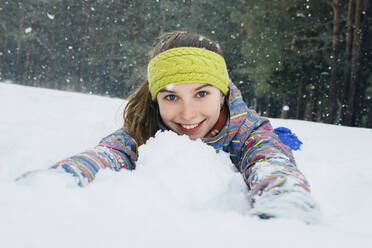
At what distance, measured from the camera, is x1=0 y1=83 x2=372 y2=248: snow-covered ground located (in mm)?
626

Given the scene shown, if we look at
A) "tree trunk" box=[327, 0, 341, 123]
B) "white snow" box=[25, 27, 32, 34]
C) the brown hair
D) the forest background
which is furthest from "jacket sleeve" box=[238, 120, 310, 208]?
"white snow" box=[25, 27, 32, 34]

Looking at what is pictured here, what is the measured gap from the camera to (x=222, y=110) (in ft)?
6.22

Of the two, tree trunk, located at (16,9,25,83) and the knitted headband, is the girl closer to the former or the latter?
the knitted headband

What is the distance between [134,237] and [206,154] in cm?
81

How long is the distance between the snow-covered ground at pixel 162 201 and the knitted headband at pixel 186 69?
1.29ft

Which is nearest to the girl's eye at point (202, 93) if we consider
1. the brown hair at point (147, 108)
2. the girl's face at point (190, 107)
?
the girl's face at point (190, 107)

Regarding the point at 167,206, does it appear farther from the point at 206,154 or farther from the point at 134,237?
the point at 206,154

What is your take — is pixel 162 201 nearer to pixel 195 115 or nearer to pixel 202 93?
pixel 195 115

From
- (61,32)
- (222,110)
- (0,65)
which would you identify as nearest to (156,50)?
(222,110)

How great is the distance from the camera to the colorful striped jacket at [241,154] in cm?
115

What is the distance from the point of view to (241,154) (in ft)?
5.57

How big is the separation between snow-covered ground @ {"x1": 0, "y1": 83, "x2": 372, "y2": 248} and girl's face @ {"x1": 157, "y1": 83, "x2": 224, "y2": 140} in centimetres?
23

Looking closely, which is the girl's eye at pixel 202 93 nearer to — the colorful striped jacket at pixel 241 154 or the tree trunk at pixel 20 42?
the colorful striped jacket at pixel 241 154

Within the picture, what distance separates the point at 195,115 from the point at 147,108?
18.0 inches
